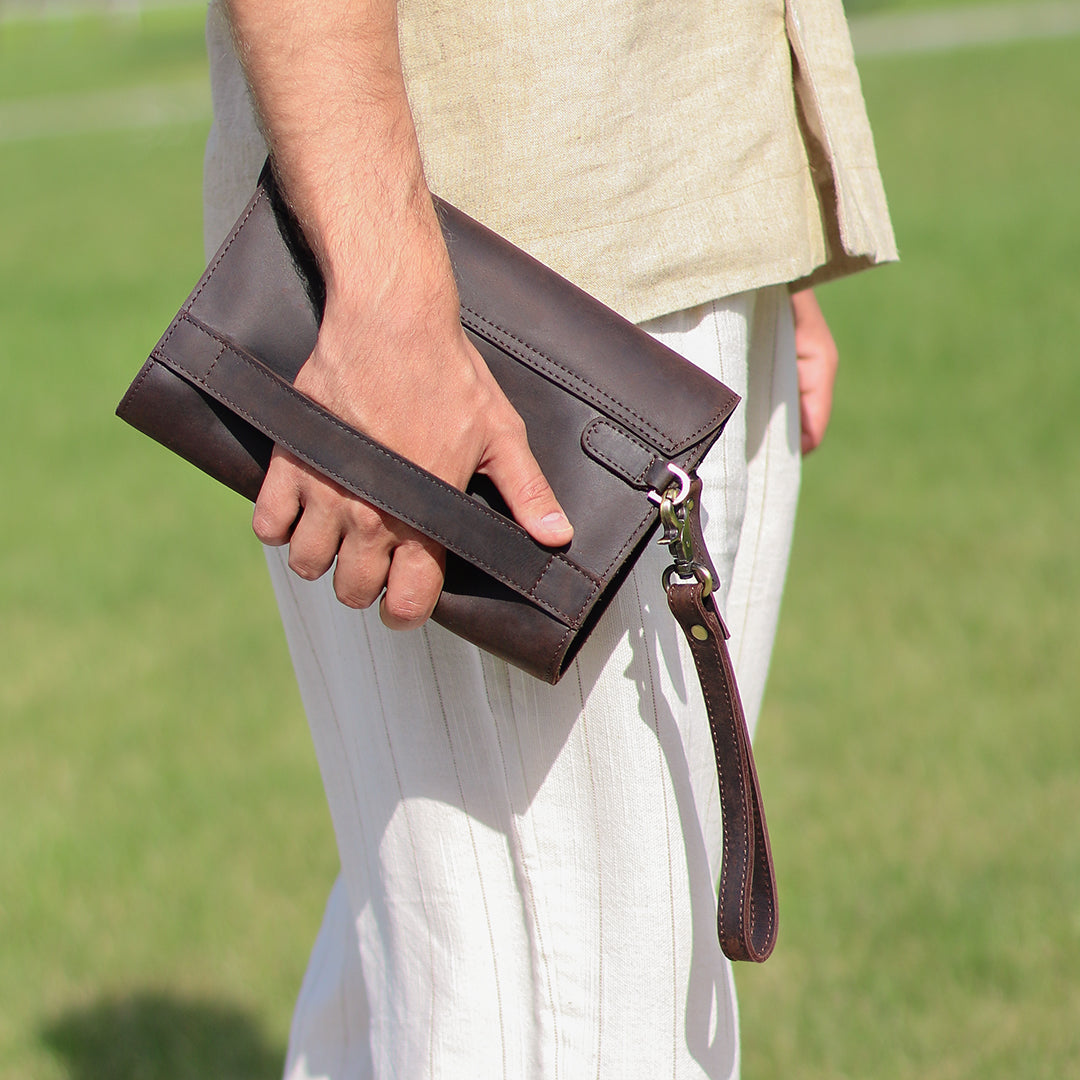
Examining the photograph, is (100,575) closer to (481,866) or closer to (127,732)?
(127,732)

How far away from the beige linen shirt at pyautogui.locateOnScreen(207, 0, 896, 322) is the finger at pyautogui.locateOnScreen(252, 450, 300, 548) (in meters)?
0.27

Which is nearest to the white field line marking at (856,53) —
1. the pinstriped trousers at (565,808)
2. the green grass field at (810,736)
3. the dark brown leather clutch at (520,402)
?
the green grass field at (810,736)

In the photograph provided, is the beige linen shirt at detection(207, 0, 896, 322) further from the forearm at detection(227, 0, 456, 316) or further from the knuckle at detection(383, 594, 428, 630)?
the knuckle at detection(383, 594, 428, 630)

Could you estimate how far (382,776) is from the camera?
1298 millimetres

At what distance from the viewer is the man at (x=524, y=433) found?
1020mm

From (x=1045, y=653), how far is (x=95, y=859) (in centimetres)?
223

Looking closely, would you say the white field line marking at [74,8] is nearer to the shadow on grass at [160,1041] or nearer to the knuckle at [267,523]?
the shadow on grass at [160,1041]

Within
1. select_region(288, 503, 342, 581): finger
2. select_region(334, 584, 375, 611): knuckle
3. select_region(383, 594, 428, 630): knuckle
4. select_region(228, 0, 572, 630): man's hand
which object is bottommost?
select_region(383, 594, 428, 630): knuckle

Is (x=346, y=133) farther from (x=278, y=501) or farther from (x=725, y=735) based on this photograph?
(x=725, y=735)

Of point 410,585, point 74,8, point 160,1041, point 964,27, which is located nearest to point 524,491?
point 410,585

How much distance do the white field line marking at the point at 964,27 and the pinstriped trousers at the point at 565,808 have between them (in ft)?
46.9

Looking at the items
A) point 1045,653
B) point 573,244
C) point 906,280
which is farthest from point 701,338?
point 906,280

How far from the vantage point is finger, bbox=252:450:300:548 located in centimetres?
106

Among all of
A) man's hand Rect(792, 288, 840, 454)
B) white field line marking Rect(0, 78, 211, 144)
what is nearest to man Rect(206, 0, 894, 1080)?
man's hand Rect(792, 288, 840, 454)
